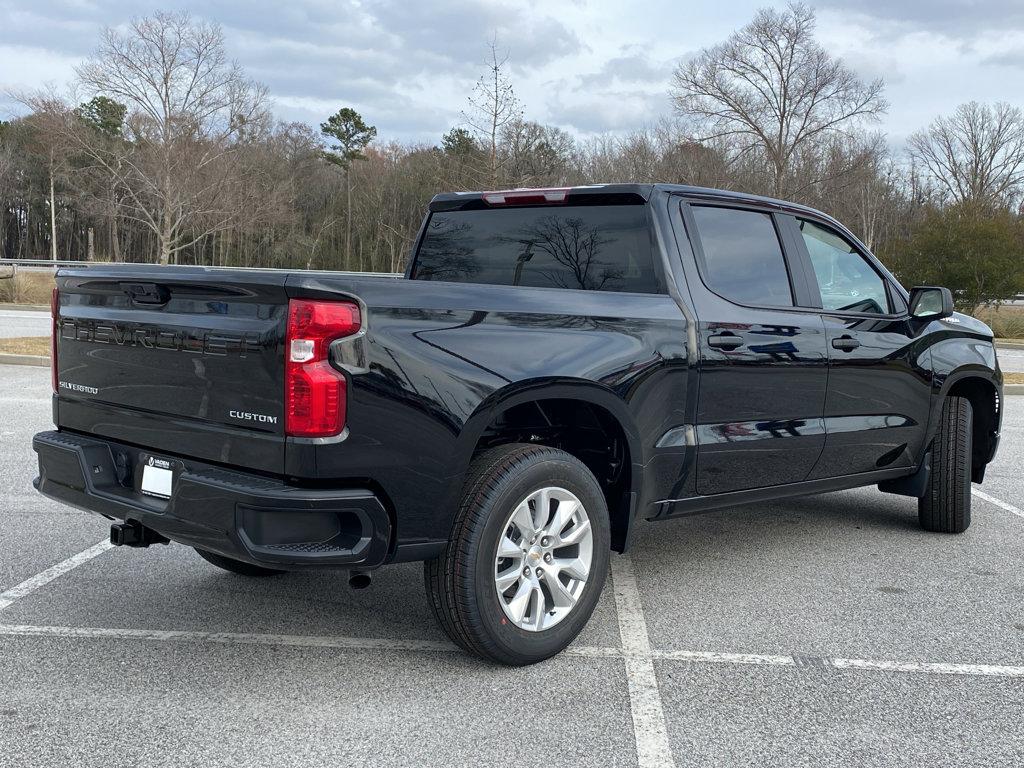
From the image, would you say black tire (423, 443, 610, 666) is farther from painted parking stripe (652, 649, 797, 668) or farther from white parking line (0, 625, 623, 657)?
painted parking stripe (652, 649, 797, 668)

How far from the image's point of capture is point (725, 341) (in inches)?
168

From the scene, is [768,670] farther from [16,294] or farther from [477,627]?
[16,294]

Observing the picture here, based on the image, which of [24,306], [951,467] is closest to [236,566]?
[951,467]

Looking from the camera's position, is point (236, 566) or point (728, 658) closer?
point (728, 658)

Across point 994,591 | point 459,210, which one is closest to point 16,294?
point 459,210

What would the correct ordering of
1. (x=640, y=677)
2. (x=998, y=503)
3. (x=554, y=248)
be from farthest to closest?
(x=998, y=503) → (x=554, y=248) → (x=640, y=677)

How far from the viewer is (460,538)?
3.36 m

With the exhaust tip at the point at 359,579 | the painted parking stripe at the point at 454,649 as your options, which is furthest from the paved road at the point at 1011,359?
the exhaust tip at the point at 359,579

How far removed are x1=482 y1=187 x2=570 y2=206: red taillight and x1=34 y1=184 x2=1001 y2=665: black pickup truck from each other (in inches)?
0.7

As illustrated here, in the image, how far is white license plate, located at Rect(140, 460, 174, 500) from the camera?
3.37 m

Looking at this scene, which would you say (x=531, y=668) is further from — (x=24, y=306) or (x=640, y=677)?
(x=24, y=306)

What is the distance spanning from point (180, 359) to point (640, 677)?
198 centimetres

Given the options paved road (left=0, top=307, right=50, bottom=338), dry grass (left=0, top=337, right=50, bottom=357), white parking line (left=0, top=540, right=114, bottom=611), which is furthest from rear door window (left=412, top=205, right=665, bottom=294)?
paved road (left=0, top=307, right=50, bottom=338)

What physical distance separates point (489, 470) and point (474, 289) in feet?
2.12
